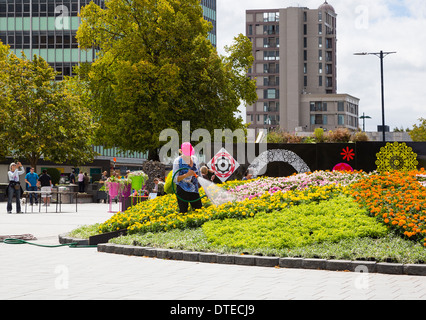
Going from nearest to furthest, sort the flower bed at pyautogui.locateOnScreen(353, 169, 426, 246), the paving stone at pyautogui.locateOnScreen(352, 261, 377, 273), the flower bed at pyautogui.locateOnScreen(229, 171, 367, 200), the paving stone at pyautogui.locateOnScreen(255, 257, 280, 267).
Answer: the paving stone at pyautogui.locateOnScreen(352, 261, 377, 273) → the paving stone at pyautogui.locateOnScreen(255, 257, 280, 267) → the flower bed at pyautogui.locateOnScreen(353, 169, 426, 246) → the flower bed at pyautogui.locateOnScreen(229, 171, 367, 200)

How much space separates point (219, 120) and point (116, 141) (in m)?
6.33

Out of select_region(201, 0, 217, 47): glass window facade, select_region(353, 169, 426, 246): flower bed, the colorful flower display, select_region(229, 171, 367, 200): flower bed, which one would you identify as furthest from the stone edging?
select_region(201, 0, 217, 47): glass window facade

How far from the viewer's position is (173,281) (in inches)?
358

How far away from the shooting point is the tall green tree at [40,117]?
45781 mm

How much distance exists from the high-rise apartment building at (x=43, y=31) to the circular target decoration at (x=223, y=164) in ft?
162

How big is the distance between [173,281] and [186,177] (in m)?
6.27

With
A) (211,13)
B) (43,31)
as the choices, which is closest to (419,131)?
(211,13)

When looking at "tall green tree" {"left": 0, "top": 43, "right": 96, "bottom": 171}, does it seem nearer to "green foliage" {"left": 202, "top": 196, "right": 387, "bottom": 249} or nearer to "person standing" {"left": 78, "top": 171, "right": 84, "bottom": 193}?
"person standing" {"left": 78, "top": 171, "right": 84, "bottom": 193}

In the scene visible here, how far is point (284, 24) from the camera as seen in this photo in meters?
134

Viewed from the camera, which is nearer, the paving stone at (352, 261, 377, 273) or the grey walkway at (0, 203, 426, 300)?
the grey walkway at (0, 203, 426, 300)

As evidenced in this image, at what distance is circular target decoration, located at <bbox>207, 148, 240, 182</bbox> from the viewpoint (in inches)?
1067

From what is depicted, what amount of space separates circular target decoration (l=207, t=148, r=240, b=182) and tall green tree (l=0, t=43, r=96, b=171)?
65.1 ft

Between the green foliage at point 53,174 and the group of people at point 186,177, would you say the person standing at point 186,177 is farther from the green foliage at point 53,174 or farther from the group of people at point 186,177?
the green foliage at point 53,174

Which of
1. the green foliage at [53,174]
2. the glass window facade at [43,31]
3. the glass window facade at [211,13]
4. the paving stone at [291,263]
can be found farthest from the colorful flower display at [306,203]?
the glass window facade at [211,13]
